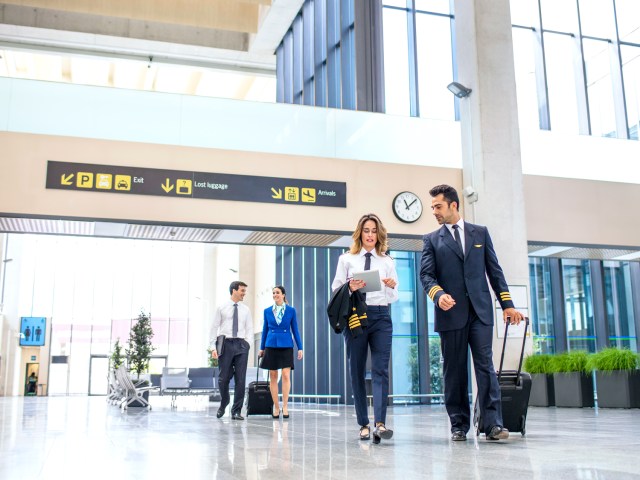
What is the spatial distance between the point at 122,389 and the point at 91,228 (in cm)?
466

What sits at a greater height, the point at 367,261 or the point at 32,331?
the point at 32,331

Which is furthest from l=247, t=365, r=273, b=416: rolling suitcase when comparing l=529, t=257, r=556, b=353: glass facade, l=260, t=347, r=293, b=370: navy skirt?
l=529, t=257, r=556, b=353: glass facade

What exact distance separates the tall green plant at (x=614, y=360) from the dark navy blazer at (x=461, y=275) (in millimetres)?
6127

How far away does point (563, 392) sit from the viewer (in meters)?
11.1

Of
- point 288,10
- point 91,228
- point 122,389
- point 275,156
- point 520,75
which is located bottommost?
point 122,389

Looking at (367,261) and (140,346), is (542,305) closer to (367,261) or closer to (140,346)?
(140,346)

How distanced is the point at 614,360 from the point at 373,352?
6.54 metres

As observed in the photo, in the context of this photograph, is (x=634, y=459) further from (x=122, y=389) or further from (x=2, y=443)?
(x=122, y=389)

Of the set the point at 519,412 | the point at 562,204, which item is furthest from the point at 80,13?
the point at 519,412

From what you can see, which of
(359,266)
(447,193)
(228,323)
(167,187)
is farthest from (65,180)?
(447,193)

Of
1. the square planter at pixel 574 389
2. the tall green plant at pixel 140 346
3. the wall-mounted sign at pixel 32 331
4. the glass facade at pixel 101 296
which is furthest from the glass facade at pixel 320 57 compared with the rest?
the wall-mounted sign at pixel 32 331

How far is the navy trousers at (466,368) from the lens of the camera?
460 centimetres

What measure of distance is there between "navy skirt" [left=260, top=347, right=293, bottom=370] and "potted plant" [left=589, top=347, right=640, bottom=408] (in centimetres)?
488

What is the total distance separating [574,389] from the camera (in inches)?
432
